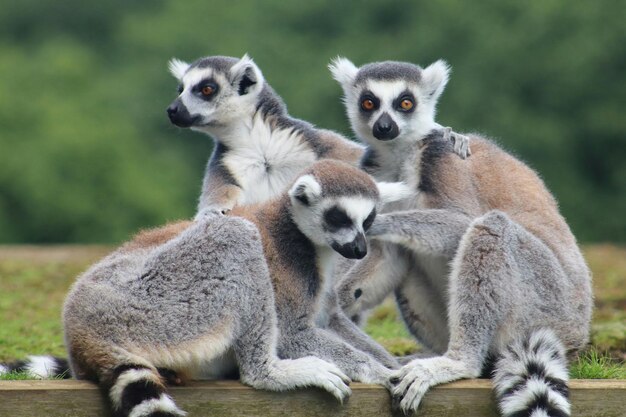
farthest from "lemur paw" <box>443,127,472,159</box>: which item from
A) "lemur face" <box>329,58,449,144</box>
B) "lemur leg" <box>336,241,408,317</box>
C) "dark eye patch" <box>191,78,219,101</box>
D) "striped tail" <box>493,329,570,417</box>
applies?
"dark eye patch" <box>191,78,219,101</box>

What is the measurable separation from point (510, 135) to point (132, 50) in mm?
13497

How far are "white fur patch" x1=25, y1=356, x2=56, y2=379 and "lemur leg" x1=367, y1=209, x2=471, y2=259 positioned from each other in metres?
1.88

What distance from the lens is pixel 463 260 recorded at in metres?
5.80

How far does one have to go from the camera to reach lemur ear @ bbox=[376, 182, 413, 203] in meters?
5.95

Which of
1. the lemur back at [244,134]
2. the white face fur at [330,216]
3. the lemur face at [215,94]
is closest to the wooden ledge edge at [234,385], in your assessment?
the white face fur at [330,216]

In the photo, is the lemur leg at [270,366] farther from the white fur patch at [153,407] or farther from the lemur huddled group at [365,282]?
the white fur patch at [153,407]

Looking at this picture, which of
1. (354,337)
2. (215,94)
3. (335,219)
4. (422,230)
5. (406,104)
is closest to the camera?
(335,219)

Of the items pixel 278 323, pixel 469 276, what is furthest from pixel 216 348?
pixel 469 276

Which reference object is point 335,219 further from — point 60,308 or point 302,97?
point 302,97

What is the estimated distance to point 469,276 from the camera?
5.75 metres

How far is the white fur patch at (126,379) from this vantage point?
195 inches

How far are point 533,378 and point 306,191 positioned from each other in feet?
4.82

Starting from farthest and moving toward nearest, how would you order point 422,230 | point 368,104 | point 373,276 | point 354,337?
point 368,104 < point 373,276 < point 422,230 < point 354,337

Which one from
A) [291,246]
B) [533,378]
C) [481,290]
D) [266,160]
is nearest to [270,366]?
[291,246]
